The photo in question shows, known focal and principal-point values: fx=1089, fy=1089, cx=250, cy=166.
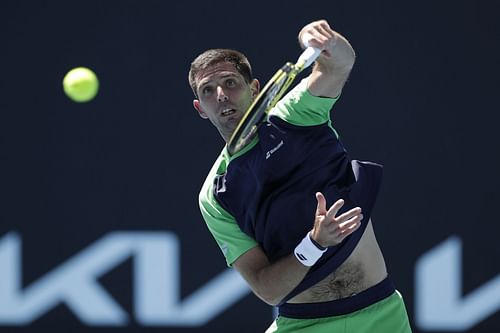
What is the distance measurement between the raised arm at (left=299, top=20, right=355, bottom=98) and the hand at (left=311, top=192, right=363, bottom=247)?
46 cm

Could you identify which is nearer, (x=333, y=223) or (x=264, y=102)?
(x=333, y=223)

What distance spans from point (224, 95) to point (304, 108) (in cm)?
37

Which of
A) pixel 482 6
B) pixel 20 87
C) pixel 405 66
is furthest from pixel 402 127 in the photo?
pixel 20 87

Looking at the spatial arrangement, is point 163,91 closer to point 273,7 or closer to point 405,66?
point 273,7

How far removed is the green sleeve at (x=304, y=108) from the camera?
3.99 m

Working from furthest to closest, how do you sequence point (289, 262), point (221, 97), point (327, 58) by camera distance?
point (221, 97), point (289, 262), point (327, 58)

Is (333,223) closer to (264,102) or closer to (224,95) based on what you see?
(264,102)

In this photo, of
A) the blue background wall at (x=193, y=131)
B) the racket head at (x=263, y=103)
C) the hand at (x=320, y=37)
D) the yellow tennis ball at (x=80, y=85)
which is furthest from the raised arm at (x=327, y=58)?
the blue background wall at (x=193, y=131)

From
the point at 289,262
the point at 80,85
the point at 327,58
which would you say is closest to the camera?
the point at 327,58

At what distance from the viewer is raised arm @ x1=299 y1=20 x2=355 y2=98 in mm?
3773

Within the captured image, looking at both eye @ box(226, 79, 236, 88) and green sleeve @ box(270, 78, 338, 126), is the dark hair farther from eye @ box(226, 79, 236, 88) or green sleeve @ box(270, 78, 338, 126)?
green sleeve @ box(270, 78, 338, 126)

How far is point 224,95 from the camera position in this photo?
4.23m

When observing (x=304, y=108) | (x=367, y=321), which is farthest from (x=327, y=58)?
(x=367, y=321)

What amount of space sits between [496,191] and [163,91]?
206 centimetres
